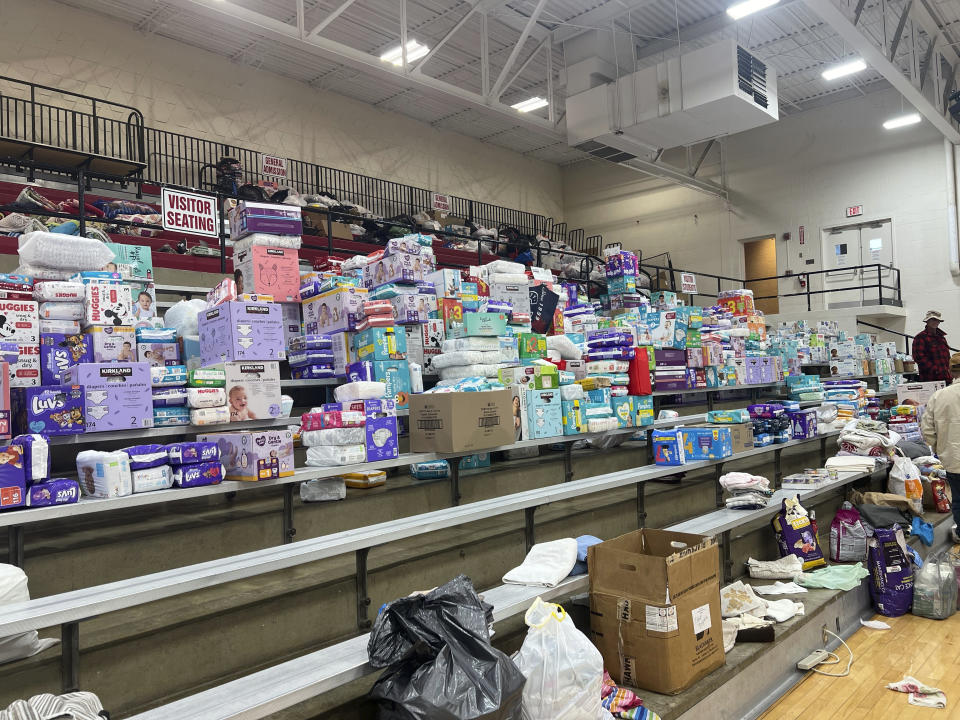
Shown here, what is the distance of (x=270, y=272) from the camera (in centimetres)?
446

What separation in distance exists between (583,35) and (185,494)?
32.0 ft

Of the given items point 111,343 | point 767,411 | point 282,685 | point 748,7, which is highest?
point 748,7

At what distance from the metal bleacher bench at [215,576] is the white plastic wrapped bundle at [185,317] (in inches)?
64.5

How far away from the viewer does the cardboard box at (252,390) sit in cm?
320

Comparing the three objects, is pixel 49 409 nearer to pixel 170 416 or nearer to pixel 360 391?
pixel 170 416

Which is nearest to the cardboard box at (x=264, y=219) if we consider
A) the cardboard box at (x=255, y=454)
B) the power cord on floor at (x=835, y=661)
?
the cardboard box at (x=255, y=454)

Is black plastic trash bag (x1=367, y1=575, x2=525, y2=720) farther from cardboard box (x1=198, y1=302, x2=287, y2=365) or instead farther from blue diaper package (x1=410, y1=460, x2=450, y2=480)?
blue diaper package (x1=410, y1=460, x2=450, y2=480)

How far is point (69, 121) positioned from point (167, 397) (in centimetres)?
856

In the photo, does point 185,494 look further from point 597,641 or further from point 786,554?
point 786,554

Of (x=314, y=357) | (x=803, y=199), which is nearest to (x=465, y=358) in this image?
(x=314, y=357)

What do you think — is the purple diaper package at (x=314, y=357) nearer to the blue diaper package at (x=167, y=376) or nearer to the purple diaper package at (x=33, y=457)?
the blue diaper package at (x=167, y=376)

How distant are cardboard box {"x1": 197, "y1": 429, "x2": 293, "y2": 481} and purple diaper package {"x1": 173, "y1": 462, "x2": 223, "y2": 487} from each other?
9 cm

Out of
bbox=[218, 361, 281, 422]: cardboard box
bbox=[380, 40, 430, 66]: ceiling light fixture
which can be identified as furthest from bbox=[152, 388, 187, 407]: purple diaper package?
bbox=[380, 40, 430, 66]: ceiling light fixture

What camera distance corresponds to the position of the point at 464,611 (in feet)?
6.31
